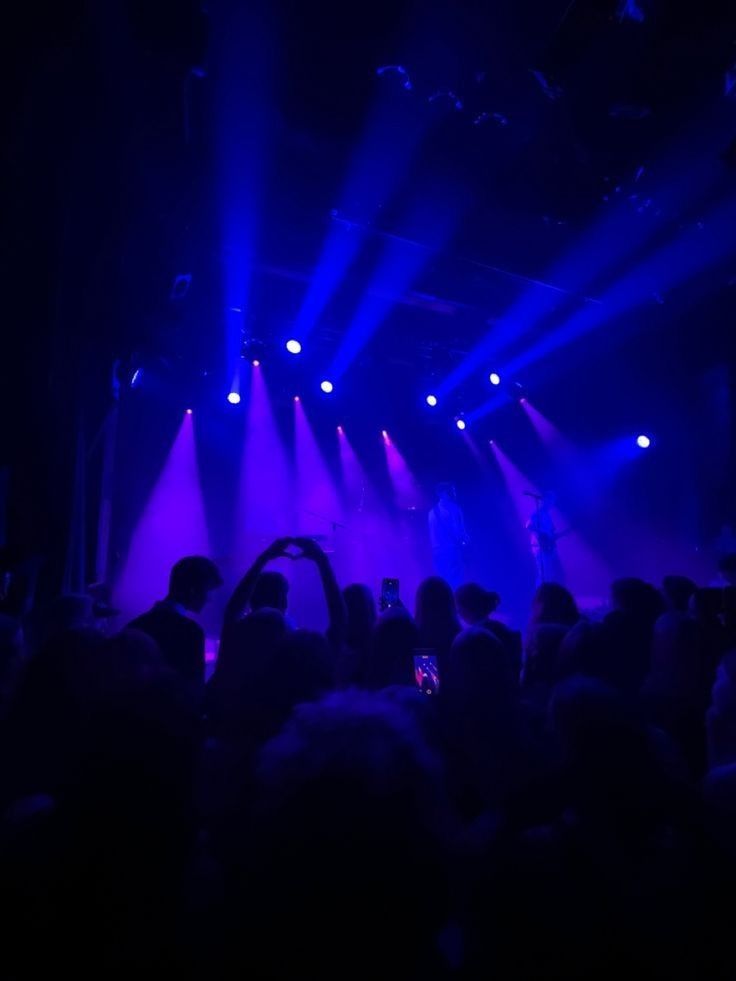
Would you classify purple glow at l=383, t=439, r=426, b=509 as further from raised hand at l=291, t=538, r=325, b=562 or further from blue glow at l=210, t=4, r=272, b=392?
raised hand at l=291, t=538, r=325, b=562

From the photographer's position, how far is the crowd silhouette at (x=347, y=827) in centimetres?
90

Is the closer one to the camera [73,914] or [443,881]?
[443,881]

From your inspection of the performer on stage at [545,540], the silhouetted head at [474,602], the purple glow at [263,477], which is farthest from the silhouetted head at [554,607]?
the purple glow at [263,477]

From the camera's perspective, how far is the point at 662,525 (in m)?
11.0

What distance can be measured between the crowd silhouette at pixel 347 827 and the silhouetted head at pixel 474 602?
4.91 ft

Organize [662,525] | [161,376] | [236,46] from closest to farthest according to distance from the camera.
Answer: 1. [236,46]
2. [161,376]
3. [662,525]

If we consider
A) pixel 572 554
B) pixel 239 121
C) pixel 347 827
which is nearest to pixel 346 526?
pixel 572 554

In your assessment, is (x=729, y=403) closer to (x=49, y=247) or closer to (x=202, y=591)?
(x=202, y=591)

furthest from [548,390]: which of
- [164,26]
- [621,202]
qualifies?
[164,26]

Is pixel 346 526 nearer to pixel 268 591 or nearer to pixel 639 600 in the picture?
pixel 268 591

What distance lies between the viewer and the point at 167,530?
11672mm

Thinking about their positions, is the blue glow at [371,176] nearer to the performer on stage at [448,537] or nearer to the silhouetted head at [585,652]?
the silhouetted head at [585,652]

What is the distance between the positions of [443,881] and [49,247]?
4.59 m

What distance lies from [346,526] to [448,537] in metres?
2.63
